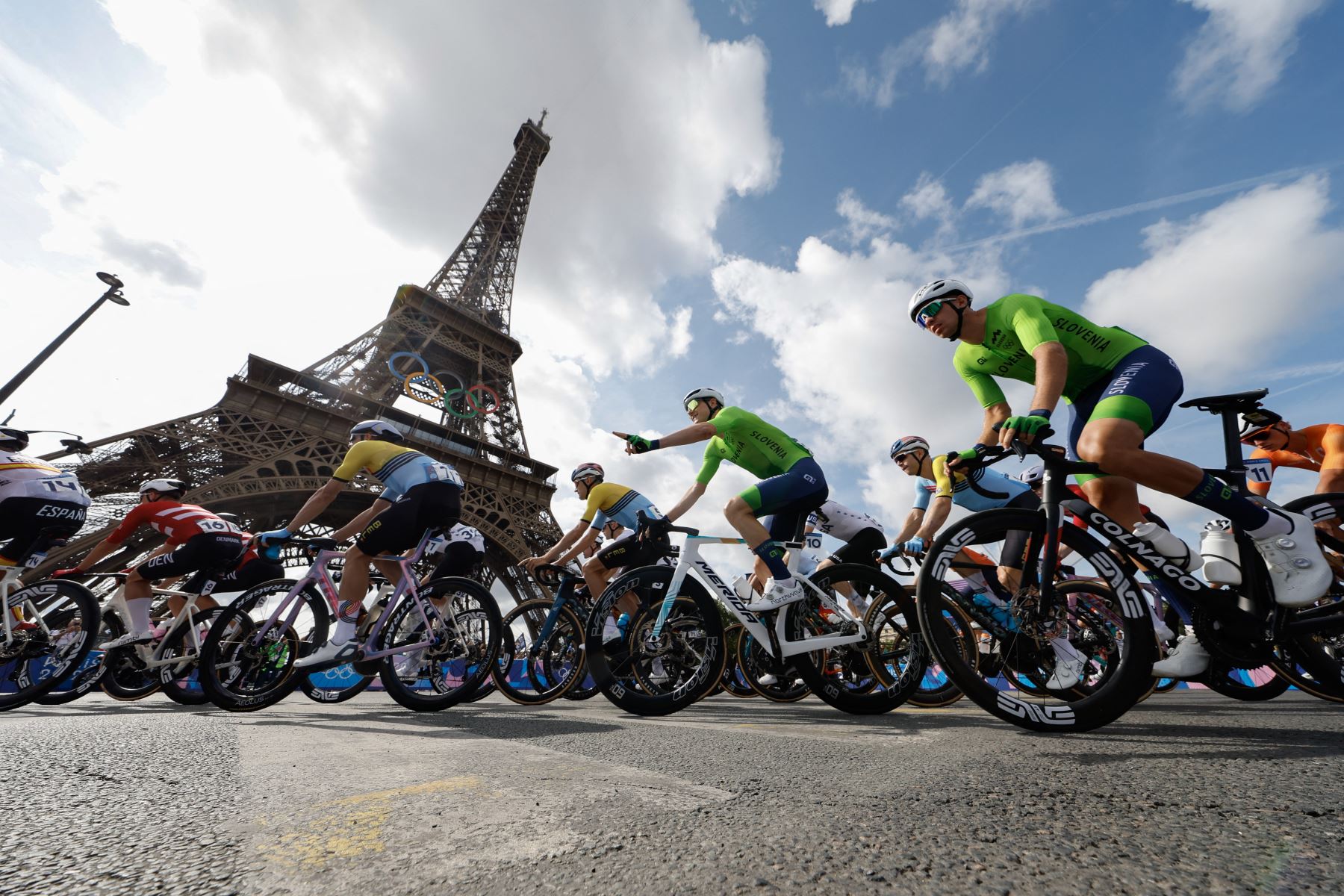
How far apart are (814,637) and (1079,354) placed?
194 centimetres

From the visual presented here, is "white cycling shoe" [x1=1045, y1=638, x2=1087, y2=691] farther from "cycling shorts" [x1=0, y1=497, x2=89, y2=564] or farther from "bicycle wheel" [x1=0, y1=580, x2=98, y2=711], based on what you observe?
"cycling shorts" [x1=0, y1=497, x2=89, y2=564]

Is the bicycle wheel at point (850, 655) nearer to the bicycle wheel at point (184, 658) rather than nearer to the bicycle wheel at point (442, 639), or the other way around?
the bicycle wheel at point (442, 639)

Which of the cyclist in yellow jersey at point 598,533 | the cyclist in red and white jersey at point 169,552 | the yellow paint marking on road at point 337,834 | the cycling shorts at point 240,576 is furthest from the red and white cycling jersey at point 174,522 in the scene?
the yellow paint marking on road at point 337,834

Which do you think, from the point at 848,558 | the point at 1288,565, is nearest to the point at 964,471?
the point at 1288,565

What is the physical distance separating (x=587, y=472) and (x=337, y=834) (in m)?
5.70

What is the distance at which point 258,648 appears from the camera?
414cm

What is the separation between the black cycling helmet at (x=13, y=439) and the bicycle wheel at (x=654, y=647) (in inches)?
202

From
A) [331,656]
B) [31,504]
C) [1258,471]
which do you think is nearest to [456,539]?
[331,656]

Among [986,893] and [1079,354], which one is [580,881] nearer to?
[986,893]

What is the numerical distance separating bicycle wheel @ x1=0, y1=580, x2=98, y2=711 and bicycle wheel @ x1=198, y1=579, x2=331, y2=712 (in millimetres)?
1260

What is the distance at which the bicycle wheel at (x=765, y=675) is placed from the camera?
193 inches

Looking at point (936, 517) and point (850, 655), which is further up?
point (936, 517)

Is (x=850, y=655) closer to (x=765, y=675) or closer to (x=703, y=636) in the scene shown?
(x=703, y=636)

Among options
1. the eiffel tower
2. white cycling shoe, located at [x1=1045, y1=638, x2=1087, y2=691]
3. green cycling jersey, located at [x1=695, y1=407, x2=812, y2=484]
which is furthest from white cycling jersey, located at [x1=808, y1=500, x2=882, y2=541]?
the eiffel tower
